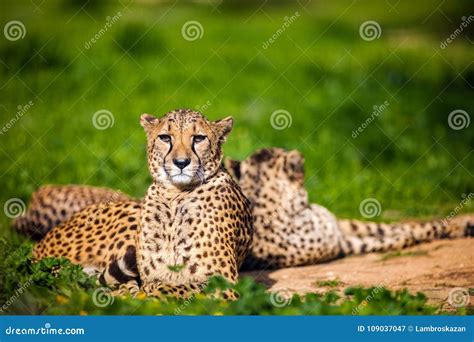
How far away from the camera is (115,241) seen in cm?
854

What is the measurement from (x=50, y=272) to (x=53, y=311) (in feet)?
1.70

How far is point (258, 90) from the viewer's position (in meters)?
13.3

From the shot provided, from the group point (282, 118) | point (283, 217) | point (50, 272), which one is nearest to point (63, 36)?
point (282, 118)

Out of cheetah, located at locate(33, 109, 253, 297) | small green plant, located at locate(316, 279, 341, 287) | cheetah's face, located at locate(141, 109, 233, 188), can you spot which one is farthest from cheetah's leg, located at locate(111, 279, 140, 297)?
small green plant, located at locate(316, 279, 341, 287)

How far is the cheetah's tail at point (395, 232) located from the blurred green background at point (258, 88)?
2.47 feet

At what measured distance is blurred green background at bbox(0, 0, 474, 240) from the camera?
1101cm

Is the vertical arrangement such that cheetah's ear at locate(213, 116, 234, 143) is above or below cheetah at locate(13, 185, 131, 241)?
above

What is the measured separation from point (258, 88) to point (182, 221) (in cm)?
558

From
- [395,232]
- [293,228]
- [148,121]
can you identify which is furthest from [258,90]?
[148,121]

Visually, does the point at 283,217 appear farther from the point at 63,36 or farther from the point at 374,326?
the point at 63,36

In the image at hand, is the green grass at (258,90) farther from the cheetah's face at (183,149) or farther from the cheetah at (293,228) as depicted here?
the cheetah's face at (183,149)

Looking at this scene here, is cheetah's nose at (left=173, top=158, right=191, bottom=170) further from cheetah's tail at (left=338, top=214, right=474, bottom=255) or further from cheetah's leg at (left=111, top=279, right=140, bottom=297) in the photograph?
cheetah's tail at (left=338, top=214, right=474, bottom=255)

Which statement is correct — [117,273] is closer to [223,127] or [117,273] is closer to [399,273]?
[223,127]

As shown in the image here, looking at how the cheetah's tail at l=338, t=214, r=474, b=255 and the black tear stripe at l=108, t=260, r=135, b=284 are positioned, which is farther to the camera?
the cheetah's tail at l=338, t=214, r=474, b=255
